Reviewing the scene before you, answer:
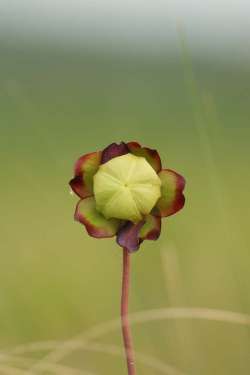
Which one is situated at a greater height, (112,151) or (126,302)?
(112,151)

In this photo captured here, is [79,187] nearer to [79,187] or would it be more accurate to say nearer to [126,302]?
[79,187]

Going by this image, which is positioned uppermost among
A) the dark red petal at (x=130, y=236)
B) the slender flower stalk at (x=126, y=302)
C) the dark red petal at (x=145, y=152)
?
the dark red petal at (x=145, y=152)

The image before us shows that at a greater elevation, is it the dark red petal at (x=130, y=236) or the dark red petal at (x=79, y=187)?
the dark red petal at (x=79, y=187)

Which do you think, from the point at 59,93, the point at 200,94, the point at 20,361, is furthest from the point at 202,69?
the point at 20,361

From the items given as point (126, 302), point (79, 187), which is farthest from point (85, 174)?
point (126, 302)

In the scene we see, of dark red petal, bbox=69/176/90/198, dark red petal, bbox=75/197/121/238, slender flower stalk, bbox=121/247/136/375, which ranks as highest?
dark red petal, bbox=69/176/90/198

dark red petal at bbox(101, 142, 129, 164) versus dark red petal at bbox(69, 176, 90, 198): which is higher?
dark red petal at bbox(101, 142, 129, 164)
